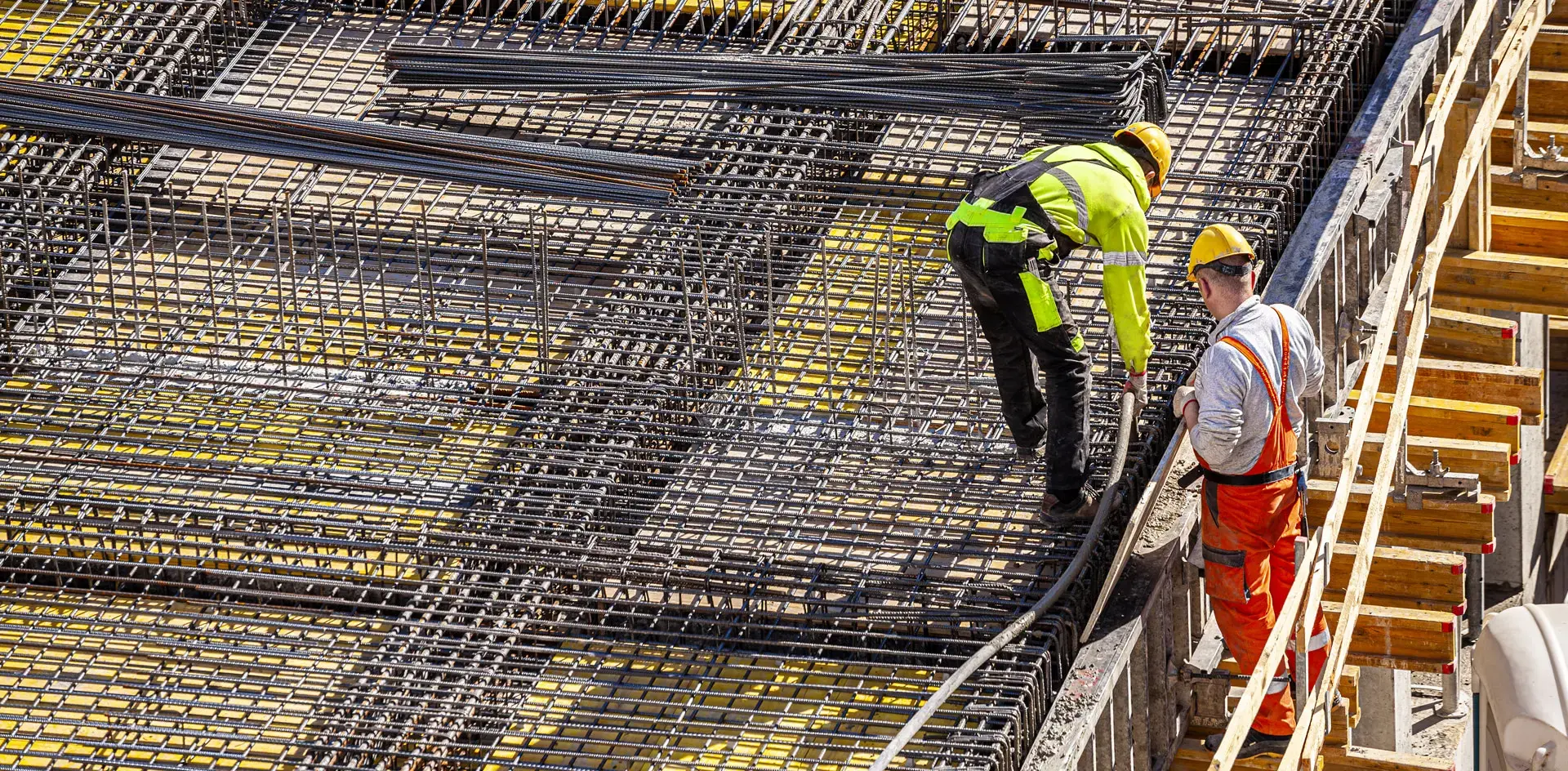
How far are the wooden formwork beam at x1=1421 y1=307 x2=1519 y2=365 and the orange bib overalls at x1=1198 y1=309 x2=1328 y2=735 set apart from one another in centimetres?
448

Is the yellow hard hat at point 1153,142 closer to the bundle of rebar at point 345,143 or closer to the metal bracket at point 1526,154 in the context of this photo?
the bundle of rebar at point 345,143

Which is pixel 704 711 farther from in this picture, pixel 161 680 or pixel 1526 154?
pixel 1526 154

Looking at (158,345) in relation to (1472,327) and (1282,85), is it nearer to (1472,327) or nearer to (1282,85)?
(1282,85)

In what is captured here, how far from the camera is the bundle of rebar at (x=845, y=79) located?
12.4 meters

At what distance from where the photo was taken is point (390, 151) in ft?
40.9

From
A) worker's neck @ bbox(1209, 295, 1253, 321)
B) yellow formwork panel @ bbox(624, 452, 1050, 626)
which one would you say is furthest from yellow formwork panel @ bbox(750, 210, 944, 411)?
worker's neck @ bbox(1209, 295, 1253, 321)

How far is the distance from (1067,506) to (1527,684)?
2.52 m

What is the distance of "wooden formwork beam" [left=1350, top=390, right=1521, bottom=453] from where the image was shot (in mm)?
13281

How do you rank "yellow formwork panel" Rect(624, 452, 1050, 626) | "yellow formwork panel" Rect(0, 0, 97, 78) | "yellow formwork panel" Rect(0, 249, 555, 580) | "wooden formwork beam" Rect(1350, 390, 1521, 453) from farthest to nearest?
"yellow formwork panel" Rect(0, 0, 97, 78), "wooden formwork beam" Rect(1350, 390, 1521, 453), "yellow formwork panel" Rect(0, 249, 555, 580), "yellow formwork panel" Rect(624, 452, 1050, 626)

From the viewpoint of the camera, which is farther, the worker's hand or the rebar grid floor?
the rebar grid floor

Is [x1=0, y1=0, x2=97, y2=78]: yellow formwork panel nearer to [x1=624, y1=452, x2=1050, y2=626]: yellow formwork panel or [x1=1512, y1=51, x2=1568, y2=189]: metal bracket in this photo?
[x1=624, y1=452, x2=1050, y2=626]: yellow formwork panel

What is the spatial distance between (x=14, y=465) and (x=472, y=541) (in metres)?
2.47

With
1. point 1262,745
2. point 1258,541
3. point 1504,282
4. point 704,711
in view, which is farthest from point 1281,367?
point 1504,282

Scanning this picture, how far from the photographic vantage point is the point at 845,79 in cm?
1308
